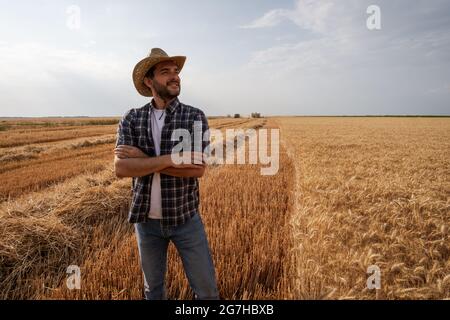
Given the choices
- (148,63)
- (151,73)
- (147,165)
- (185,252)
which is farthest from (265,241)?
(148,63)

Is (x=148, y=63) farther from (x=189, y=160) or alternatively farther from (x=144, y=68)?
(x=189, y=160)

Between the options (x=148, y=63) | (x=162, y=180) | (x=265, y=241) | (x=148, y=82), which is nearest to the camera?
(x=162, y=180)

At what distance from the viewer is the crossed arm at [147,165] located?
227cm

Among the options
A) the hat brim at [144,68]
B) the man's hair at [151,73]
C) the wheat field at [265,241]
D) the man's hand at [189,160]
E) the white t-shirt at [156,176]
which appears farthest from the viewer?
the wheat field at [265,241]

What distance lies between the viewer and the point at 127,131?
2.45m

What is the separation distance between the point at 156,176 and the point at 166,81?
0.77 m

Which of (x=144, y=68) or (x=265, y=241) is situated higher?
(x=144, y=68)

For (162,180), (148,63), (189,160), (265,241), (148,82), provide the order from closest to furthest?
(189,160) → (162,180) → (148,63) → (148,82) → (265,241)

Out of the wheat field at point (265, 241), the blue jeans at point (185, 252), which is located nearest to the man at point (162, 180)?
the blue jeans at point (185, 252)

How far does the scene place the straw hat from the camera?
244 centimetres

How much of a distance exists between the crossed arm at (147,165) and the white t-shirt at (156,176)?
0.12 m

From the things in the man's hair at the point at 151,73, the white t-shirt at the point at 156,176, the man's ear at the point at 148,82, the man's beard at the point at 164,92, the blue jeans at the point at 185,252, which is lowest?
the blue jeans at the point at 185,252

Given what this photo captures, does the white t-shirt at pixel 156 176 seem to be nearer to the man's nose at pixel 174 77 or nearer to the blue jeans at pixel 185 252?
the blue jeans at pixel 185 252
